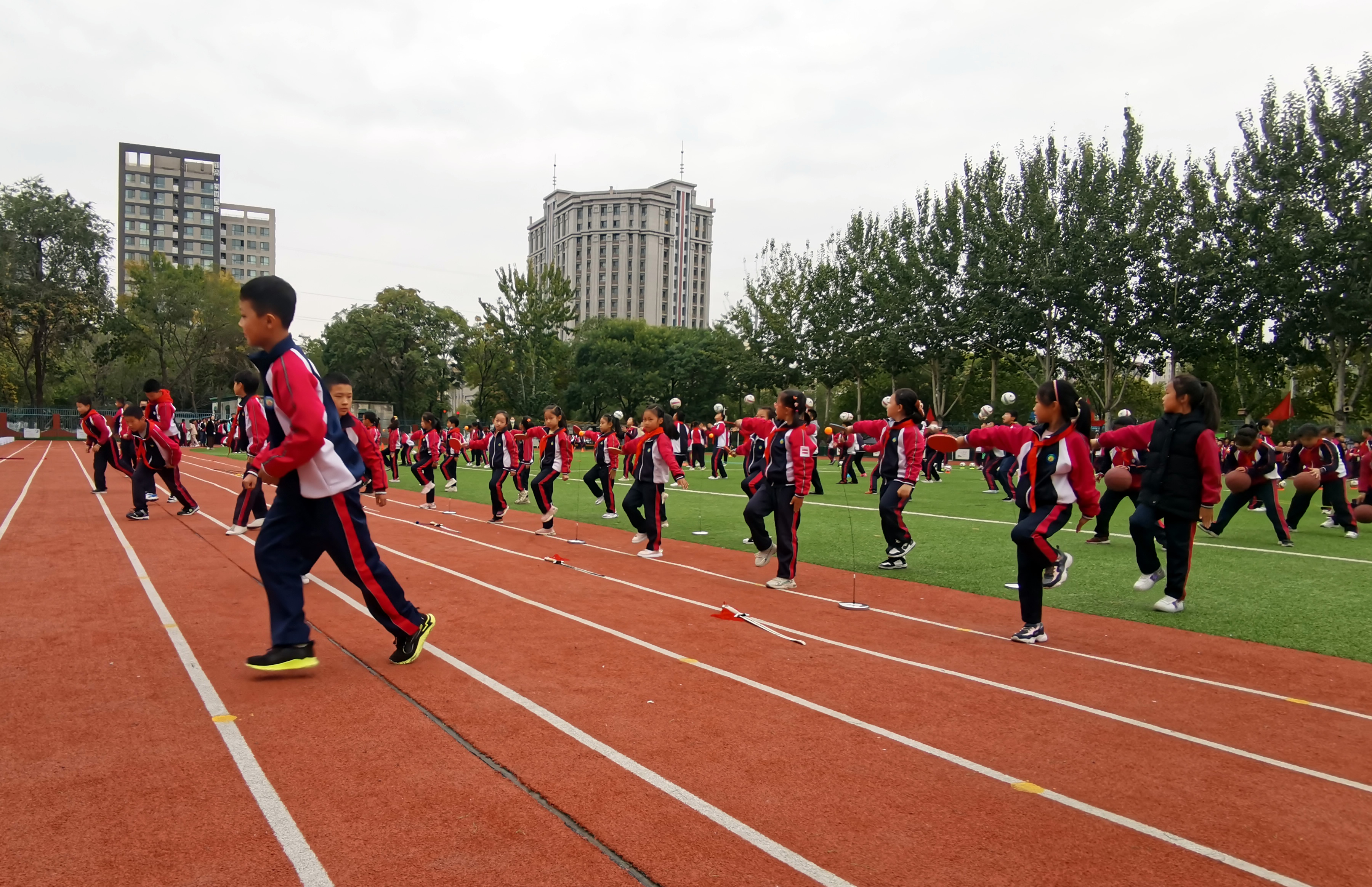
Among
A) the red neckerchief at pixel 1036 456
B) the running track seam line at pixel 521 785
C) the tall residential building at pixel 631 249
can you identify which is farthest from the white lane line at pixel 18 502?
the tall residential building at pixel 631 249

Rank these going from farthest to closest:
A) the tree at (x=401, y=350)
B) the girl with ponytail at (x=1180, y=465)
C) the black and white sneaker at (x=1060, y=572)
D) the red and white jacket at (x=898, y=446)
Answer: the tree at (x=401, y=350)
the red and white jacket at (x=898, y=446)
the girl with ponytail at (x=1180, y=465)
the black and white sneaker at (x=1060, y=572)

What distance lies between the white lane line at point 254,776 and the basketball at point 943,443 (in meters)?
5.27

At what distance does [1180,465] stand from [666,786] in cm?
617

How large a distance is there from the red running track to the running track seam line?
4 cm

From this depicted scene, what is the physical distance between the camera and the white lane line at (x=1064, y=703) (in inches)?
157

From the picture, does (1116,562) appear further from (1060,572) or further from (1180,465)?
(1060,572)

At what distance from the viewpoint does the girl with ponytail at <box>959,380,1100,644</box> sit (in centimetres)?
632

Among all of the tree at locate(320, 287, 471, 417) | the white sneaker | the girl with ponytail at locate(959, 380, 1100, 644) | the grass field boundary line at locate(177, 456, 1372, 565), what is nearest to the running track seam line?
the girl with ponytail at locate(959, 380, 1100, 644)

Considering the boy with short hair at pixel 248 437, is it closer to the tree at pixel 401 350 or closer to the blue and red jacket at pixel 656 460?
the blue and red jacket at pixel 656 460

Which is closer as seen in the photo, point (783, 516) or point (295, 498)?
point (295, 498)

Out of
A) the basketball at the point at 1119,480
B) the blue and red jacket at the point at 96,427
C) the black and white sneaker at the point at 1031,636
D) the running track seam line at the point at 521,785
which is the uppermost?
the blue and red jacket at the point at 96,427

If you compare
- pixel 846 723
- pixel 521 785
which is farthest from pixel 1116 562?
pixel 521 785

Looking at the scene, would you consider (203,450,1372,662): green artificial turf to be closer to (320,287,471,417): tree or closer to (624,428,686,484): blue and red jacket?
(624,428,686,484): blue and red jacket

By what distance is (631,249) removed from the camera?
145125mm
